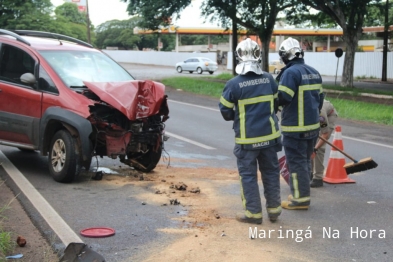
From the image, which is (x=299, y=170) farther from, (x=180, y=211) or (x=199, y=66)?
(x=199, y=66)

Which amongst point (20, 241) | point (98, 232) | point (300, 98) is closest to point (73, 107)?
point (98, 232)

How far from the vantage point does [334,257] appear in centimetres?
511

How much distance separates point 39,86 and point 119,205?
2487 mm

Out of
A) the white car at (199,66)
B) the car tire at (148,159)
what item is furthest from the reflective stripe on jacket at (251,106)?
the white car at (199,66)

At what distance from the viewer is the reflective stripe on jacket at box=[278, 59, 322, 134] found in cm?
650

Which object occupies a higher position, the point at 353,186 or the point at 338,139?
the point at 338,139

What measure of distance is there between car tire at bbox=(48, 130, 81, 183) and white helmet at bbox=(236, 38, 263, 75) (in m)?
2.75

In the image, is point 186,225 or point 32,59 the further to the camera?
point 32,59

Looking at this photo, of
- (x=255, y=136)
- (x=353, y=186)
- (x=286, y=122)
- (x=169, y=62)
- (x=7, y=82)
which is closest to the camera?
(x=255, y=136)

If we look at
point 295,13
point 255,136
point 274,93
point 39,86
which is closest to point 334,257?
point 255,136

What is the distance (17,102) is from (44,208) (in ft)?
8.09

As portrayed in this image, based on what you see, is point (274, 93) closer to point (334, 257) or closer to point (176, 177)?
point (334, 257)

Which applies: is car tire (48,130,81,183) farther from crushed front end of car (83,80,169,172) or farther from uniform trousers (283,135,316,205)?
uniform trousers (283,135,316,205)

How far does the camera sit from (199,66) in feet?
159
